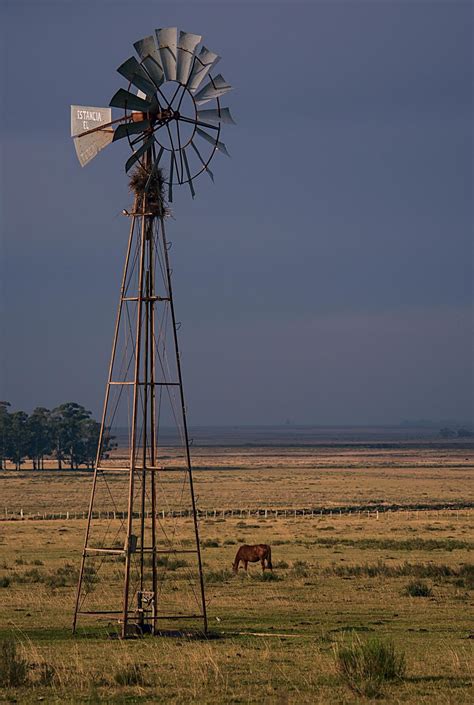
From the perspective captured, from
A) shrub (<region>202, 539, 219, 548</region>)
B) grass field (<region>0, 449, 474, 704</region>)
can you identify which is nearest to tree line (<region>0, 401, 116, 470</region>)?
grass field (<region>0, 449, 474, 704</region>)

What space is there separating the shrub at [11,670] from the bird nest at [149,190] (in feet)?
32.6

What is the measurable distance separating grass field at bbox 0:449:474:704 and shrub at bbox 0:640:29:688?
214mm

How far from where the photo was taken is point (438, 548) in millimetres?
47531

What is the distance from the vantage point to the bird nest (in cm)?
2544

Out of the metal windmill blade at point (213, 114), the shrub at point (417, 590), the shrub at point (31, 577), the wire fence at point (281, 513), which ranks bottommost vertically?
the shrub at point (417, 590)

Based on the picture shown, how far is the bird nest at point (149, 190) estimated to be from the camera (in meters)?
25.4

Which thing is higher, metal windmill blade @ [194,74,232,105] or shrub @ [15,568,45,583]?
metal windmill blade @ [194,74,232,105]

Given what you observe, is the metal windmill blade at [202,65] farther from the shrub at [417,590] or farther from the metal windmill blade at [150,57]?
the shrub at [417,590]

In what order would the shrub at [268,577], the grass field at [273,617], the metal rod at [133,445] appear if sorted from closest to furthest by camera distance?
1. the grass field at [273,617]
2. the metal rod at [133,445]
3. the shrub at [268,577]

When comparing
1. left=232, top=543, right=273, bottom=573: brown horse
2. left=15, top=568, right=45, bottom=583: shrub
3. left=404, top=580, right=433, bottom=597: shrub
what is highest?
left=232, top=543, right=273, bottom=573: brown horse

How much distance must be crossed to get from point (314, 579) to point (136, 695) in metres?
18.9

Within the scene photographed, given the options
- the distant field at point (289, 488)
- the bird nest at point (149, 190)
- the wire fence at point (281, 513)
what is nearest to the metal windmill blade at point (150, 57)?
the bird nest at point (149, 190)

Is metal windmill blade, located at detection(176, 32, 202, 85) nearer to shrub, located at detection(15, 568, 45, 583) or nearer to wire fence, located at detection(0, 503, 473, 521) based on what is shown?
shrub, located at detection(15, 568, 45, 583)

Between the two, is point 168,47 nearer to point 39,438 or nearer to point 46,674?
point 46,674
